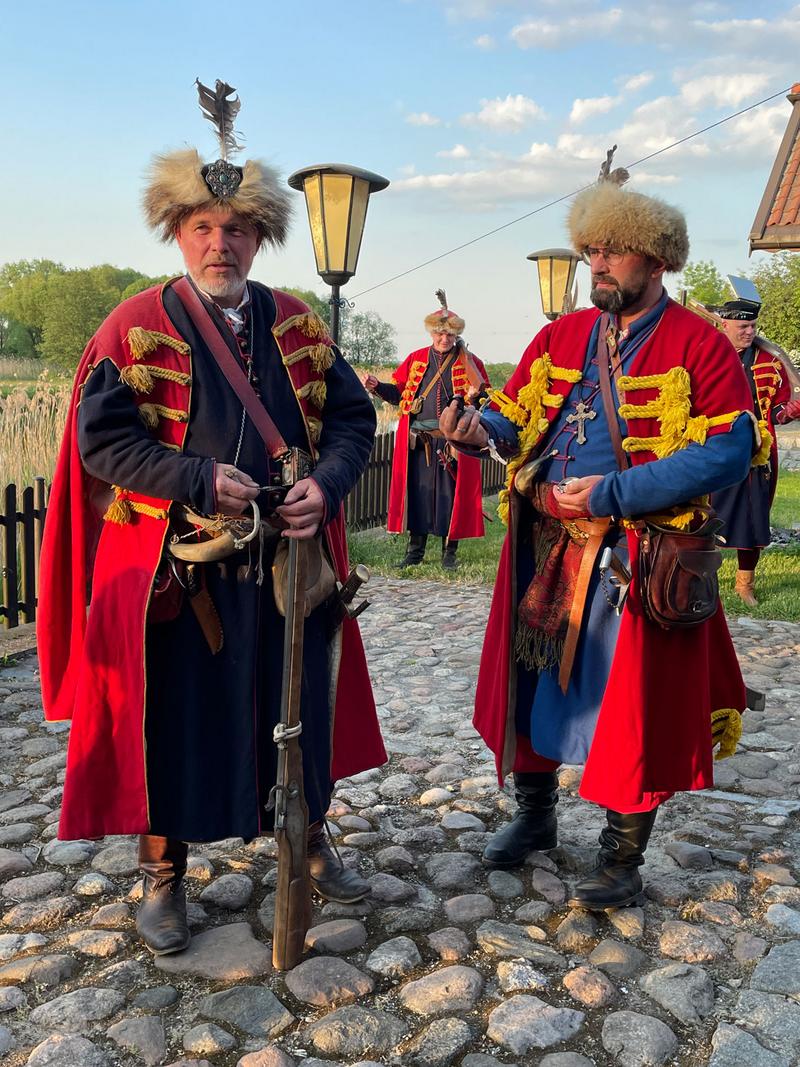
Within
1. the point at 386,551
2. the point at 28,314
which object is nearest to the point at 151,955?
the point at 386,551

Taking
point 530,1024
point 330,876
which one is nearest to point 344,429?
point 330,876

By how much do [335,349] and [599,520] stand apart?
0.98 meters

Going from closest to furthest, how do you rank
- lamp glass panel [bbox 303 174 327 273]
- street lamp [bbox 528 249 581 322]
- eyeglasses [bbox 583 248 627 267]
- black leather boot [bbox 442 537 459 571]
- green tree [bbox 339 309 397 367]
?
eyeglasses [bbox 583 248 627 267] → lamp glass panel [bbox 303 174 327 273] → black leather boot [bbox 442 537 459 571] → street lamp [bbox 528 249 581 322] → green tree [bbox 339 309 397 367]

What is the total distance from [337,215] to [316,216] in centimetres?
19

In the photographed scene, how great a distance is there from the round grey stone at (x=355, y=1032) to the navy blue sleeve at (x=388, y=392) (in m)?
7.18

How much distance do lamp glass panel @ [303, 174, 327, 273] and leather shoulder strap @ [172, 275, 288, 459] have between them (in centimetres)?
531

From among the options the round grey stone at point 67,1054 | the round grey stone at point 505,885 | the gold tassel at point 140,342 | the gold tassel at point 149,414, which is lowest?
the round grey stone at point 67,1054

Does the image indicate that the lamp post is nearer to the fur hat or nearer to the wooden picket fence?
the wooden picket fence

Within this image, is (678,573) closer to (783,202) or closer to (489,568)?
(489,568)

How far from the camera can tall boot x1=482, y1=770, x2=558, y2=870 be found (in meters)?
3.47

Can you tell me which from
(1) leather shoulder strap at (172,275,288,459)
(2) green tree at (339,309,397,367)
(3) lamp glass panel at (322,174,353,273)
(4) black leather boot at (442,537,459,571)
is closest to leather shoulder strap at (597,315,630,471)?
(1) leather shoulder strap at (172,275,288,459)

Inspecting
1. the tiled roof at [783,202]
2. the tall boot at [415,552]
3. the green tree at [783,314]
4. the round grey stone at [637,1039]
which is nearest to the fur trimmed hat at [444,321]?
the tall boot at [415,552]

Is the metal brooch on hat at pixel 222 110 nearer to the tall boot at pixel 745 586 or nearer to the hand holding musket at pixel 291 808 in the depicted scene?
the hand holding musket at pixel 291 808

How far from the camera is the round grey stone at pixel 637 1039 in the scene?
7.98 ft
